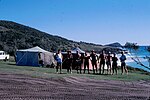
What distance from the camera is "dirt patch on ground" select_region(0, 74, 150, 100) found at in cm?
1278

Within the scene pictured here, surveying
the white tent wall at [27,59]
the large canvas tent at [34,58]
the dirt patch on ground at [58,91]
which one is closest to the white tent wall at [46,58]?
the large canvas tent at [34,58]

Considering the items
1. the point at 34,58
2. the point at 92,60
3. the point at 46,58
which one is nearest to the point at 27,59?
the point at 34,58

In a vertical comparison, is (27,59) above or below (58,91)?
above

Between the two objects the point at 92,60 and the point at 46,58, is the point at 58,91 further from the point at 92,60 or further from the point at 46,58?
the point at 46,58

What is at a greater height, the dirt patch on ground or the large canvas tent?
the large canvas tent

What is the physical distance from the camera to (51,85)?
643 inches

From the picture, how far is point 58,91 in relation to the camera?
14273mm

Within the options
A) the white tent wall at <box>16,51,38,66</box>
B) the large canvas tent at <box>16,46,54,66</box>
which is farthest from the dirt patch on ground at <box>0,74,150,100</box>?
the white tent wall at <box>16,51,38,66</box>

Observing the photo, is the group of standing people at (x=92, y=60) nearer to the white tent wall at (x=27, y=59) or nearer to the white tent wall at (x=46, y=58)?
the white tent wall at (x=46, y=58)

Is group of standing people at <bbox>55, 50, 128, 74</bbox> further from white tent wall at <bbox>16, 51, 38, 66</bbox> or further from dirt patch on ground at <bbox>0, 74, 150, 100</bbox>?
white tent wall at <bbox>16, 51, 38, 66</bbox>

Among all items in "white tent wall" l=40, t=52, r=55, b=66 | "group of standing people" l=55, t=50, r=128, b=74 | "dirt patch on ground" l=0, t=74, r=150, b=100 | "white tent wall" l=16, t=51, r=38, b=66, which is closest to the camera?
"dirt patch on ground" l=0, t=74, r=150, b=100

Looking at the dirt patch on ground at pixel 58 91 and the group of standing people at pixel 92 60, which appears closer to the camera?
the dirt patch on ground at pixel 58 91

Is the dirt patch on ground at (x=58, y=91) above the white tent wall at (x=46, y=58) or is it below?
below

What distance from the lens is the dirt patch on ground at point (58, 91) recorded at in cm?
1278
